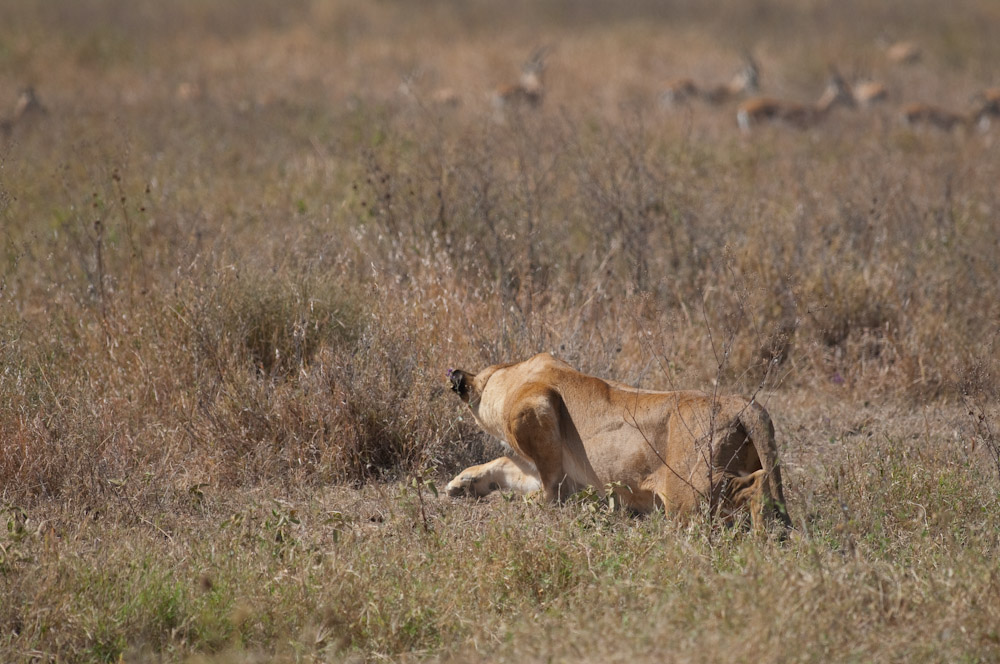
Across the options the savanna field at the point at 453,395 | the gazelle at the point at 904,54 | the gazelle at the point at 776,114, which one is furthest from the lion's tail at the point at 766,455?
the gazelle at the point at 904,54

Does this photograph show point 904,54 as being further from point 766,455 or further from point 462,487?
point 766,455

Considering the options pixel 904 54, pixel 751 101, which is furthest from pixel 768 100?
pixel 904 54

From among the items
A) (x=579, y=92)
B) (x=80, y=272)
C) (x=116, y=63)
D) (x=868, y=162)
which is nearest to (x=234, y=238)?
(x=80, y=272)

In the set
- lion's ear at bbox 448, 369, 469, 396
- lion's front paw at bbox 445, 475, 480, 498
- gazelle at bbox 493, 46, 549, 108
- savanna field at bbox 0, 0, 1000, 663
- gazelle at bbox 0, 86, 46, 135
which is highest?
gazelle at bbox 0, 86, 46, 135

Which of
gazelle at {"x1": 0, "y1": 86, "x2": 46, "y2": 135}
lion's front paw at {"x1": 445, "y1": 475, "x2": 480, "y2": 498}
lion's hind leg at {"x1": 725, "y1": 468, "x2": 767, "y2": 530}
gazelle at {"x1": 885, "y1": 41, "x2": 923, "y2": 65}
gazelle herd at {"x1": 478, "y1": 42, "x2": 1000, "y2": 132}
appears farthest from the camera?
gazelle at {"x1": 885, "y1": 41, "x2": 923, "y2": 65}

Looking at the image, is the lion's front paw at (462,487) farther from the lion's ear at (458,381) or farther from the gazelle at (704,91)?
the gazelle at (704,91)

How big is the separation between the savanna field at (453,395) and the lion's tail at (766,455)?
0.13 metres

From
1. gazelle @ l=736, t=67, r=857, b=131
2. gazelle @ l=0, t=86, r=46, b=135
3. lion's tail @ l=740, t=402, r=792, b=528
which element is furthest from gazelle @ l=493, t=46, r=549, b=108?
lion's tail @ l=740, t=402, r=792, b=528

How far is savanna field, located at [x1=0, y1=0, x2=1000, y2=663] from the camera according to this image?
11.8ft

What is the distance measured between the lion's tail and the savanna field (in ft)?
0.44

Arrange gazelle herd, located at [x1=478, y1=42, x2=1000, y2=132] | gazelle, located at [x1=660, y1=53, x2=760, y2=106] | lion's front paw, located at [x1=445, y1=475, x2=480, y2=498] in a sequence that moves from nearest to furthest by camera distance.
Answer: lion's front paw, located at [x1=445, y1=475, x2=480, y2=498], gazelle herd, located at [x1=478, y1=42, x2=1000, y2=132], gazelle, located at [x1=660, y1=53, x2=760, y2=106]

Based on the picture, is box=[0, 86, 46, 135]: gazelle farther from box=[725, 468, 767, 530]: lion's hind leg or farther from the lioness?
box=[725, 468, 767, 530]: lion's hind leg

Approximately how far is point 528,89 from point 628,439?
45.5 ft

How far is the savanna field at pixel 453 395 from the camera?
3.59m
